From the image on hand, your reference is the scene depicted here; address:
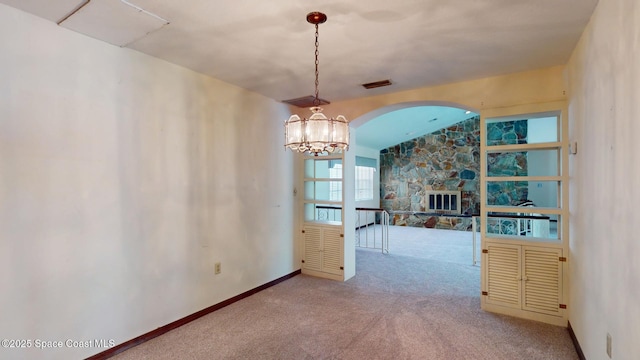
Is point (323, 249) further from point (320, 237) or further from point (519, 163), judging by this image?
point (519, 163)

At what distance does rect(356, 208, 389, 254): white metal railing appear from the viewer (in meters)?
6.02

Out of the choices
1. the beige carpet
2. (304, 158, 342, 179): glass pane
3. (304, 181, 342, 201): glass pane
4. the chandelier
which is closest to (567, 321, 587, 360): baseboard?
the beige carpet

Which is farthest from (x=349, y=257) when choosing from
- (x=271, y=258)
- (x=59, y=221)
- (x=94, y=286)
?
(x=59, y=221)

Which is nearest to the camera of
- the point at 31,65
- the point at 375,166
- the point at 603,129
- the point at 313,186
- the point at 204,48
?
the point at 603,129

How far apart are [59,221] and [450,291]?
4.09 m

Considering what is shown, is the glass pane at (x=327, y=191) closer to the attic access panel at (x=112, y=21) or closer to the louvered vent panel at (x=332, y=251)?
the louvered vent panel at (x=332, y=251)

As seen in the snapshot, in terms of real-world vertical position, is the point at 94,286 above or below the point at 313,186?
below

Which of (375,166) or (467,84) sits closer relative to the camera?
(467,84)

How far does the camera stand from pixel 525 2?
74.8 inches

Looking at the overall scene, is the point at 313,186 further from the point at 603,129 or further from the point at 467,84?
the point at 603,129

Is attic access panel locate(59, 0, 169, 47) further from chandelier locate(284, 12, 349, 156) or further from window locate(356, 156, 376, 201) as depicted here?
window locate(356, 156, 376, 201)

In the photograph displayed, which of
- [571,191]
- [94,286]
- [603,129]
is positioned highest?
[603,129]

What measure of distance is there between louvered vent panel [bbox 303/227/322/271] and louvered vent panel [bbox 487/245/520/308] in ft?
7.27

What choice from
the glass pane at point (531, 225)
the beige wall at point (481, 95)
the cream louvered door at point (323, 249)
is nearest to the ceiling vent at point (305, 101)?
the beige wall at point (481, 95)
